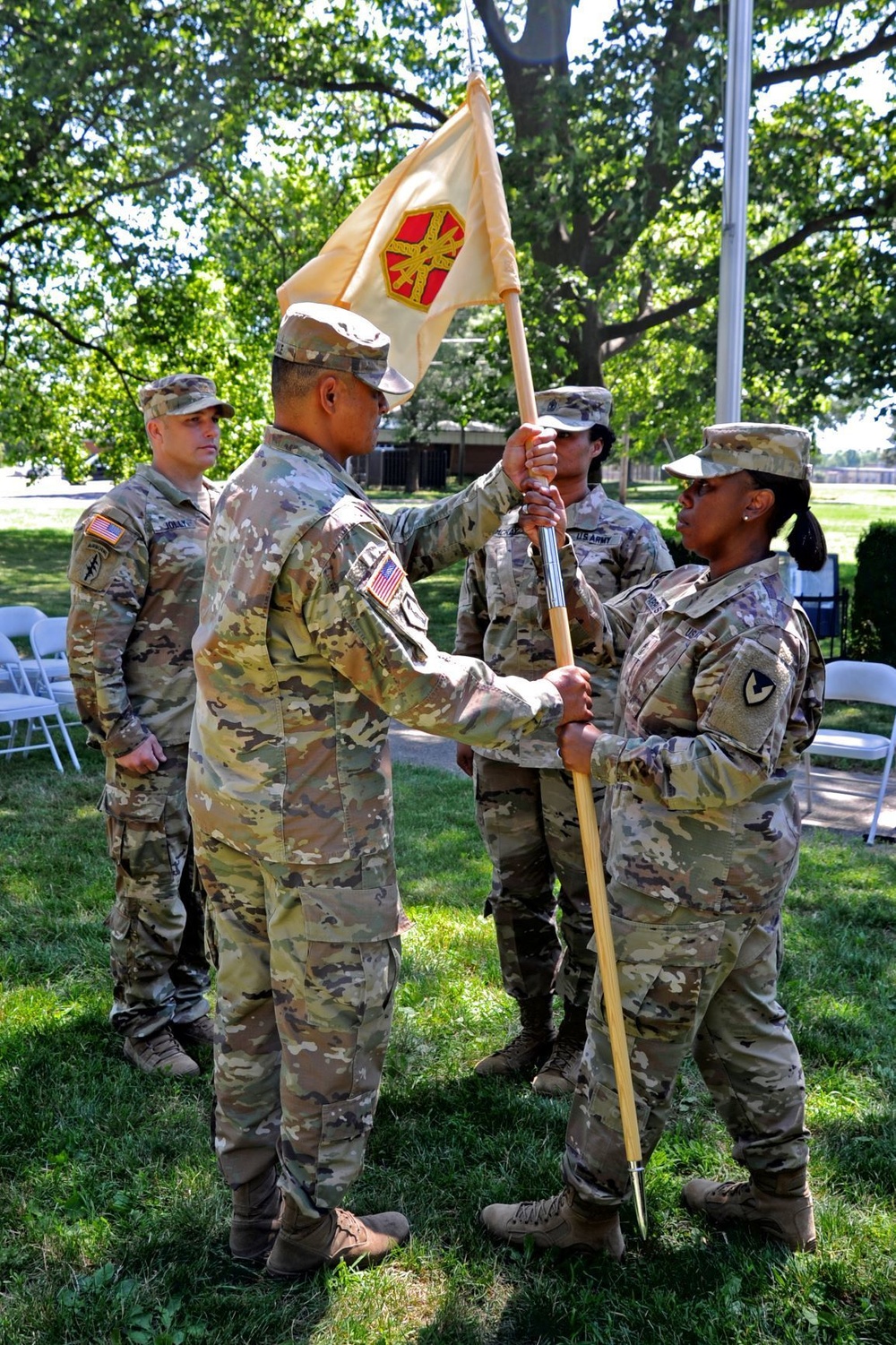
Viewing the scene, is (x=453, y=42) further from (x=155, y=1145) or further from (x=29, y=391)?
(x=155, y=1145)

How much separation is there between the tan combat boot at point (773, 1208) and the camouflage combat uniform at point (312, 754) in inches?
44.6

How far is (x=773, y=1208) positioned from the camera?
3.28 m

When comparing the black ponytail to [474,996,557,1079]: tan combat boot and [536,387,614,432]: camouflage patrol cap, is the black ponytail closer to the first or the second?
[536,387,614,432]: camouflage patrol cap

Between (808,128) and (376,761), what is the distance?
14949mm

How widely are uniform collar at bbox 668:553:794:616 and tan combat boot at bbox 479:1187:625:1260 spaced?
1670mm

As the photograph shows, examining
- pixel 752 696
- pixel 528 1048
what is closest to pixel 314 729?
pixel 752 696

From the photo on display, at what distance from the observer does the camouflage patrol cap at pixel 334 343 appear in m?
2.90

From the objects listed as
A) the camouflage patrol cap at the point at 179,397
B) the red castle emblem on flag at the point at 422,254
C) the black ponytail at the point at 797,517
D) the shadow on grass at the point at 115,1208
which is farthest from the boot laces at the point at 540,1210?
the camouflage patrol cap at the point at 179,397

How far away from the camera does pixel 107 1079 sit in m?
4.31

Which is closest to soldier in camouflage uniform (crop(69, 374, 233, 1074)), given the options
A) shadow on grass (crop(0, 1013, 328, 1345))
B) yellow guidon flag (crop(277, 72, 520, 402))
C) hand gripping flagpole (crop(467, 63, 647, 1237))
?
shadow on grass (crop(0, 1013, 328, 1345))

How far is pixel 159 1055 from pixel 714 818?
2562 millimetres

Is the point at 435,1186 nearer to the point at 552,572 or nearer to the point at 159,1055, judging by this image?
the point at 159,1055

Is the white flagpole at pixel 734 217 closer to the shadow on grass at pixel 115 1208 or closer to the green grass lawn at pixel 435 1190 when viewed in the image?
the green grass lawn at pixel 435 1190

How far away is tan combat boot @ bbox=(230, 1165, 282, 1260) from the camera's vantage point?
331 centimetres
